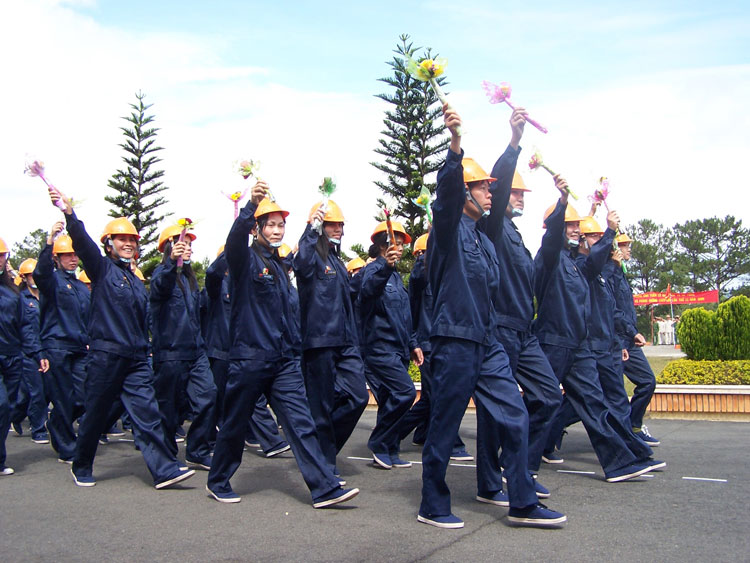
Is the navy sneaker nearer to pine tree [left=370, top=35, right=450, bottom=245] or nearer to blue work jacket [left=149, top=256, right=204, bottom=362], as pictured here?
blue work jacket [left=149, top=256, right=204, bottom=362]

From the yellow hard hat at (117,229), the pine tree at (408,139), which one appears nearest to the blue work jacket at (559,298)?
the yellow hard hat at (117,229)

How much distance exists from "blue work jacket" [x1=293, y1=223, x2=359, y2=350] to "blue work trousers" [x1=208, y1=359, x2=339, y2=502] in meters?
0.67

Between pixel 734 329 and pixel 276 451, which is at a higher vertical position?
pixel 734 329

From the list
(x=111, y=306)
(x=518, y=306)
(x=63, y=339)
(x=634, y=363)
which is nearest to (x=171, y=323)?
(x=111, y=306)

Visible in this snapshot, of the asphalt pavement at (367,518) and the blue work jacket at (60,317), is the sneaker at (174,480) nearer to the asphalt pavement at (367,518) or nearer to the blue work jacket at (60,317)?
the asphalt pavement at (367,518)

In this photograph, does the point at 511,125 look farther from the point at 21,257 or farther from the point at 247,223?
the point at 21,257

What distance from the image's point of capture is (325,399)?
648 centimetres

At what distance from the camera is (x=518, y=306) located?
5.73 meters

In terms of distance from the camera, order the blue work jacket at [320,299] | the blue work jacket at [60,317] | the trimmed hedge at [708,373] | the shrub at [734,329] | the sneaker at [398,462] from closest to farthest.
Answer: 1. the blue work jacket at [320,299]
2. the sneaker at [398,462]
3. the blue work jacket at [60,317]
4. the trimmed hedge at [708,373]
5. the shrub at [734,329]

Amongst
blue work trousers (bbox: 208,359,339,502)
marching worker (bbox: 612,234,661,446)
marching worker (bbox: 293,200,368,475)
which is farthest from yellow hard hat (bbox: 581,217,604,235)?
blue work trousers (bbox: 208,359,339,502)

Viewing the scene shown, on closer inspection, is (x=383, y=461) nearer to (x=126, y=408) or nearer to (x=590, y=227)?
(x=126, y=408)

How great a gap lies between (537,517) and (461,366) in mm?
1062

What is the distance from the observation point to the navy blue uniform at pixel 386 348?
729cm

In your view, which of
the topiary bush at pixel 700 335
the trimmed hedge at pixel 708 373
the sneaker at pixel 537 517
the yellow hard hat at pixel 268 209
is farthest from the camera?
the topiary bush at pixel 700 335
